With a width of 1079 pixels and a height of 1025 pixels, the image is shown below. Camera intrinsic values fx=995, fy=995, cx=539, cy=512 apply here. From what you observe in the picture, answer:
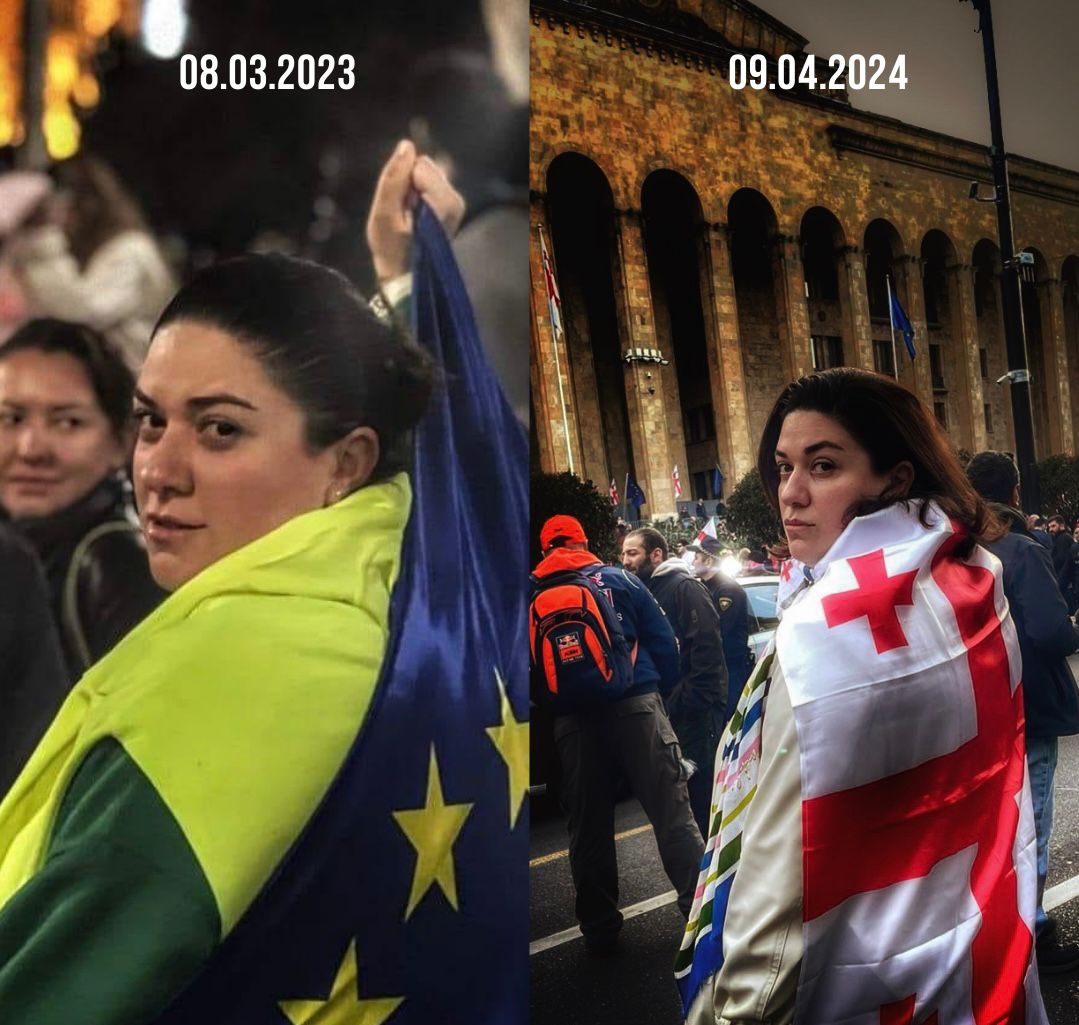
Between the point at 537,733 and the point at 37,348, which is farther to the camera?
the point at 537,733

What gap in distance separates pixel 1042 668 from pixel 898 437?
2.33 m

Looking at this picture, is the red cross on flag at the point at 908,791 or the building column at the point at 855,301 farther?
the building column at the point at 855,301

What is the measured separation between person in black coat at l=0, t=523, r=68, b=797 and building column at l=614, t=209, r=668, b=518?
1098 inches

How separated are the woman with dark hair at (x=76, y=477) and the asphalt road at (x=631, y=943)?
2.80m

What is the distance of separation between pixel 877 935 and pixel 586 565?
3281 mm

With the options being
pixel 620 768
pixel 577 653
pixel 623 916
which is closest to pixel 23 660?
pixel 577 653

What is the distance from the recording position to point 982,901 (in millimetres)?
1397

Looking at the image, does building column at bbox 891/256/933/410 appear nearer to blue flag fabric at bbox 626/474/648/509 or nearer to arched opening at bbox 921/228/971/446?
arched opening at bbox 921/228/971/446

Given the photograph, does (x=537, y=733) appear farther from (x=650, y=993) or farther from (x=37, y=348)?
(x=37, y=348)

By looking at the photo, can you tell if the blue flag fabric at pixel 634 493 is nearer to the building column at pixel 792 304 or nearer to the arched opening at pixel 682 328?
the arched opening at pixel 682 328

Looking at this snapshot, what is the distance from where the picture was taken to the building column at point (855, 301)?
32562 mm

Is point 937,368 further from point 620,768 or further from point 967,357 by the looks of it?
point 620,768

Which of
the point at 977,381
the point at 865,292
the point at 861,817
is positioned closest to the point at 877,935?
the point at 861,817

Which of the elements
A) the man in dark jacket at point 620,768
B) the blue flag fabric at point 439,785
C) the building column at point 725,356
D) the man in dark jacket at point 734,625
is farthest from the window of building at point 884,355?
the blue flag fabric at point 439,785
